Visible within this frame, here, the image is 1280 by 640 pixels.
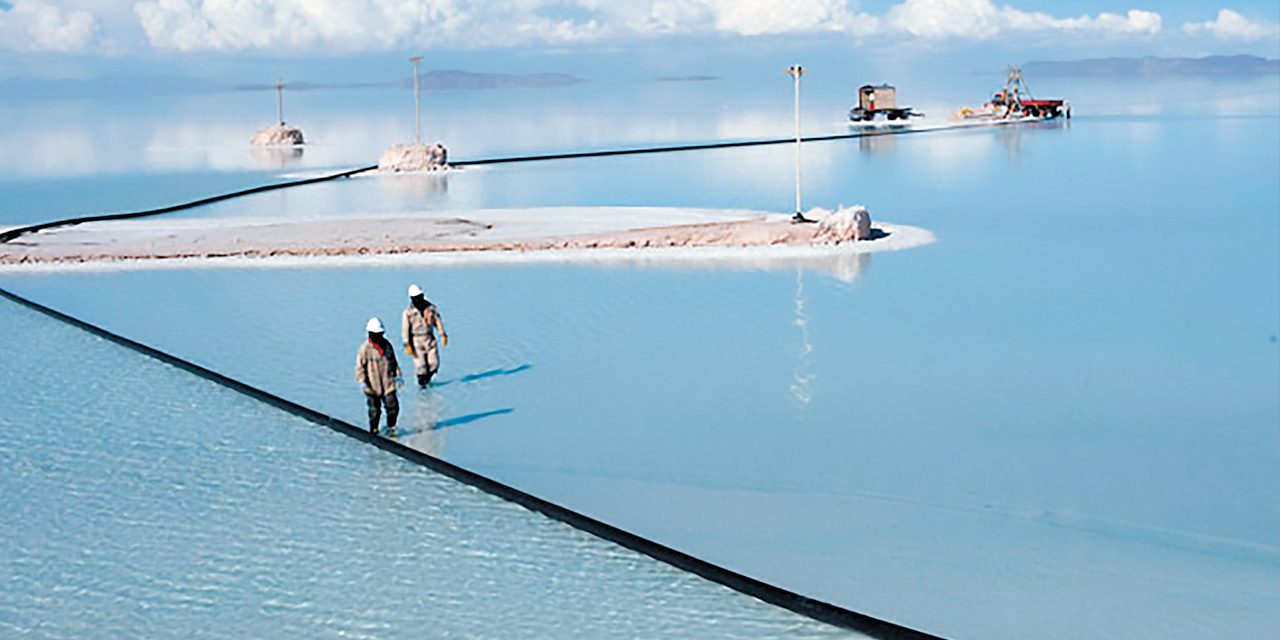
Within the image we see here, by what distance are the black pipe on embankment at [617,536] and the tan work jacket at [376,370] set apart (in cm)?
33

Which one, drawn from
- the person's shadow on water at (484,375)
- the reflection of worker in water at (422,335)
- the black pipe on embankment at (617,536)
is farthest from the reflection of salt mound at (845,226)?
the black pipe on embankment at (617,536)

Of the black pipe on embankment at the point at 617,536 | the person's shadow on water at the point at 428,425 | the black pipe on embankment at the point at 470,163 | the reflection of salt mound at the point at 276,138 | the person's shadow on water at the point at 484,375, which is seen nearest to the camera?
the black pipe on embankment at the point at 617,536

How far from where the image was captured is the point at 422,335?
9734 millimetres

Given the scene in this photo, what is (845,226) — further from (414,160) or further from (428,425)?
(414,160)

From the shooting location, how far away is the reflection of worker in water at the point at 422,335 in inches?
376

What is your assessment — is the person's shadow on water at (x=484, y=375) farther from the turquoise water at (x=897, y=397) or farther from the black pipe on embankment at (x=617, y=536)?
the black pipe on embankment at (x=617, y=536)

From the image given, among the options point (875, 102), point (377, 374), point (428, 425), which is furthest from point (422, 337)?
point (875, 102)

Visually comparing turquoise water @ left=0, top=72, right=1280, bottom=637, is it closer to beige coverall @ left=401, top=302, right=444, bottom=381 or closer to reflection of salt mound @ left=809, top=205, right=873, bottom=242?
beige coverall @ left=401, top=302, right=444, bottom=381

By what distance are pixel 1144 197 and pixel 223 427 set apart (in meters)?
18.8

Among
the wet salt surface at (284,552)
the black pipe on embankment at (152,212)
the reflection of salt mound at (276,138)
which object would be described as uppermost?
the reflection of salt mound at (276,138)

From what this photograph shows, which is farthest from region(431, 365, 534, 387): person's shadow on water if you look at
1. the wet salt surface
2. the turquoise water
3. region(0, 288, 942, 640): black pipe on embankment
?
the wet salt surface

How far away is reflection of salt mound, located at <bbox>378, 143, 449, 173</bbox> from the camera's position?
31953 millimetres

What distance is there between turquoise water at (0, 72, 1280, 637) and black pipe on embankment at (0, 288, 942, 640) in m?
0.31

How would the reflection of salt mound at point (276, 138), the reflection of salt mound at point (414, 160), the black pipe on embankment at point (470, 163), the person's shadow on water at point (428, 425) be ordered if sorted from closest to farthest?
the person's shadow on water at point (428, 425), the black pipe on embankment at point (470, 163), the reflection of salt mound at point (414, 160), the reflection of salt mound at point (276, 138)
